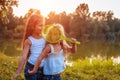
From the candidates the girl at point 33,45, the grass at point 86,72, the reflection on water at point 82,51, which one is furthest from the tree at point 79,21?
the girl at point 33,45

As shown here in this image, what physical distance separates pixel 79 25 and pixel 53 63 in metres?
52.0

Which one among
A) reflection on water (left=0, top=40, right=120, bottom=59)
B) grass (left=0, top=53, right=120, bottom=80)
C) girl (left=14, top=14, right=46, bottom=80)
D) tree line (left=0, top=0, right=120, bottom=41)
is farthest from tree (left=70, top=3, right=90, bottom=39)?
girl (left=14, top=14, right=46, bottom=80)

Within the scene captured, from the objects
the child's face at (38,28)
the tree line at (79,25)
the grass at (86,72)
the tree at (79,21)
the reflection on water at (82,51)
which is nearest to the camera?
the child's face at (38,28)

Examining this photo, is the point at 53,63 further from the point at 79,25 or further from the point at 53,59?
the point at 79,25

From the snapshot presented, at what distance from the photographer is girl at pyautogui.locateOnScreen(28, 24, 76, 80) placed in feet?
14.0

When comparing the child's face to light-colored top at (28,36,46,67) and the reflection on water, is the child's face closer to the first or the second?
light-colored top at (28,36,46,67)

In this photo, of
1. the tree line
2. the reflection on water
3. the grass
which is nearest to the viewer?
the grass

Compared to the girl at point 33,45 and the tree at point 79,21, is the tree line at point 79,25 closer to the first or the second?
the tree at point 79,21

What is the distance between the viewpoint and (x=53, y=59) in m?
4.30

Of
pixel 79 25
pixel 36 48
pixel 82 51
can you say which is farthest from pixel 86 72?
pixel 79 25

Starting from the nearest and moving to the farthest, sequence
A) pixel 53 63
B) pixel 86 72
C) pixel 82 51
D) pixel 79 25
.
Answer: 1. pixel 53 63
2. pixel 86 72
3. pixel 82 51
4. pixel 79 25

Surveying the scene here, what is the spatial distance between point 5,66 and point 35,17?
5271mm

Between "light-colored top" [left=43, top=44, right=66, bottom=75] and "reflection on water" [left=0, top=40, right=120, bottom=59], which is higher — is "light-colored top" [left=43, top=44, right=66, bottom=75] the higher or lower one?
the higher one

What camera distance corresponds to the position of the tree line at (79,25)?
51.5m
